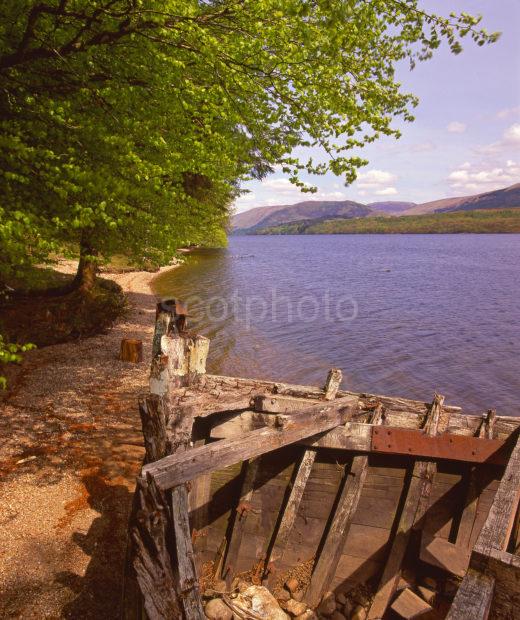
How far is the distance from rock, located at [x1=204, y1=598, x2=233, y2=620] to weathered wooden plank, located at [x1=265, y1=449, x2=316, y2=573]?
795 millimetres

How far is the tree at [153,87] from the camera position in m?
7.11

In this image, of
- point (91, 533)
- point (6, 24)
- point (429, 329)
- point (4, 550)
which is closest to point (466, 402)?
point (429, 329)

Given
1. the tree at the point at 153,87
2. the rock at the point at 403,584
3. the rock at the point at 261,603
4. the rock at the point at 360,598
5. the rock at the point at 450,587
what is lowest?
the rock at the point at 360,598

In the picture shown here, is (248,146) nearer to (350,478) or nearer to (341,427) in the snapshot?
(341,427)

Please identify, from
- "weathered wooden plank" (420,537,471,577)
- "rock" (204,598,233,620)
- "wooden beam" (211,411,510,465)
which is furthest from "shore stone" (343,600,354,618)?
"wooden beam" (211,411,510,465)

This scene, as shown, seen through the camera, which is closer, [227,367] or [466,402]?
[466,402]

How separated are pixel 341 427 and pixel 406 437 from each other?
93 cm

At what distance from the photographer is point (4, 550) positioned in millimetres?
6223

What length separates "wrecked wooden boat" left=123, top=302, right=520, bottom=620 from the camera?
4.98 metres

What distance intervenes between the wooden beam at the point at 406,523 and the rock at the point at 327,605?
1.74ft

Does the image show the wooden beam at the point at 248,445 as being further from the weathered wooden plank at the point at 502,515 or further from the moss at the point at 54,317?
the moss at the point at 54,317

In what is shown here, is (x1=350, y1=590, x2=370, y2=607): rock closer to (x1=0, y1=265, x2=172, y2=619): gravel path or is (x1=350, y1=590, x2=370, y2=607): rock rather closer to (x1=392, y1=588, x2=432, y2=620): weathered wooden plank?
(x1=392, y1=588, x2=432, y2=620): weathered wooden plank

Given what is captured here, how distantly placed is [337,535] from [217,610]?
74.6 inches

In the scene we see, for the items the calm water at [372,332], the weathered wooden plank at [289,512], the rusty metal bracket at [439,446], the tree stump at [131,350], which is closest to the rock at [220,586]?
the weathered wooden plank at [289,512]
